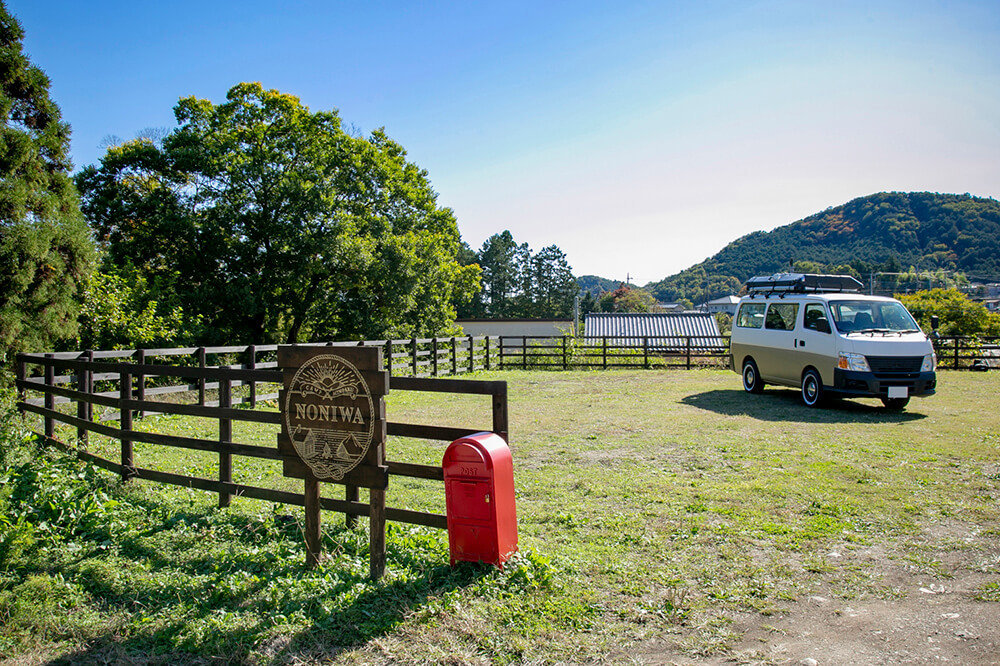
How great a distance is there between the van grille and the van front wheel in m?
1.00

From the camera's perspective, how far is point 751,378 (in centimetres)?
1414

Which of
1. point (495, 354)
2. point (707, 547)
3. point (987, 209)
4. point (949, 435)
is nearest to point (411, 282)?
point (495, 354)

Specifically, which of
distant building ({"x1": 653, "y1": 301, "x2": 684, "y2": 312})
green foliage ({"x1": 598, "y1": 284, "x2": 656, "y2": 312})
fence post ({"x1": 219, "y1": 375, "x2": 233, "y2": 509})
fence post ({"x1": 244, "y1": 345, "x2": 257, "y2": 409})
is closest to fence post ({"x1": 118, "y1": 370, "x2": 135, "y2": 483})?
fence post ({"x1": 219, "y1": 375, "x2": 233, "y2": 509})

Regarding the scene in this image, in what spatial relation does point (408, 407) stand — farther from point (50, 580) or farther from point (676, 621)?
point (676, 621)

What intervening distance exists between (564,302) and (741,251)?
4980cm

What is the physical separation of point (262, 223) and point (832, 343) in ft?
66.1

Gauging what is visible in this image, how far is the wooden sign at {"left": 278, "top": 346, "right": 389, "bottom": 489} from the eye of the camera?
3.81 meters

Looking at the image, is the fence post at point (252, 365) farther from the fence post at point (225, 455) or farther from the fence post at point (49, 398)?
the fence post at point (225, 455)

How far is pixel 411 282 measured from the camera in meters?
27.0

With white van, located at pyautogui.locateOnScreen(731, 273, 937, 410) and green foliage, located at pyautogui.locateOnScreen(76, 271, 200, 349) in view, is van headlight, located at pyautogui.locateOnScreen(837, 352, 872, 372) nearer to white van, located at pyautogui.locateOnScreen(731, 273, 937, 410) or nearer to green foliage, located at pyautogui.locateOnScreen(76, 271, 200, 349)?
white van, located at pyautogui.locateOnScreen(731, 273, 937, 410)

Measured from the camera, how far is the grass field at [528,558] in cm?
326

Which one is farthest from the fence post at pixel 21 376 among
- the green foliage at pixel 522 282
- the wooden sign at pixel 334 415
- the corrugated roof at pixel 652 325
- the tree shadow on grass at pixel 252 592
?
the green foliage at pixel 522 282

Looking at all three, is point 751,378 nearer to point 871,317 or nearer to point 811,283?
point 811,283

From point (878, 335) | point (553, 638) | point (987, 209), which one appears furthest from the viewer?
point (987, 209)
